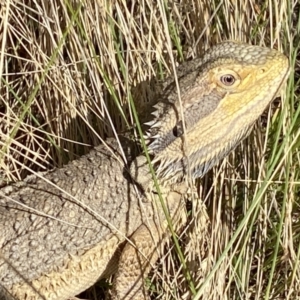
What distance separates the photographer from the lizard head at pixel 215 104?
2.34 metres

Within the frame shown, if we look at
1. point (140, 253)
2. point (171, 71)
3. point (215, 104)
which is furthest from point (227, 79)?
point (140, 253)

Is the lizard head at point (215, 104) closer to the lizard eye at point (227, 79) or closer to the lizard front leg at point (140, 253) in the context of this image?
the lizard eye at point (227, 79)

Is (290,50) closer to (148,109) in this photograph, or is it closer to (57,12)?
(148,109)

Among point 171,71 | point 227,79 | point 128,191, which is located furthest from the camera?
point 171,71

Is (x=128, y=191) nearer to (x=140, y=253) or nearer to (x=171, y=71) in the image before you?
(x=140, y=253)

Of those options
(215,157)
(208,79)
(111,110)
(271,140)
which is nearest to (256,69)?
(208,79)

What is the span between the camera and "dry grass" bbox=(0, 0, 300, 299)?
267cm

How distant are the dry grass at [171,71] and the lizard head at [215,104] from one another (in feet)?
0.71

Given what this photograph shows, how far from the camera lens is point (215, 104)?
2.37 m

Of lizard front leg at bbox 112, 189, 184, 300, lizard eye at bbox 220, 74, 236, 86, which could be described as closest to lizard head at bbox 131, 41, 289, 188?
lizard eye at bbox 220, 74, 236, 86

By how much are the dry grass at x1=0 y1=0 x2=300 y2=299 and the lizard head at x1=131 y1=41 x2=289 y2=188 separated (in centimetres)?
22

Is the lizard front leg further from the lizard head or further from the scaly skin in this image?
the lizard head

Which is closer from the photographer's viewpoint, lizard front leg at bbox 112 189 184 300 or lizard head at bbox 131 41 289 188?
lizard head at bbox 131 41 289 188

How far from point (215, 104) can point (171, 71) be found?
1.41 feet
